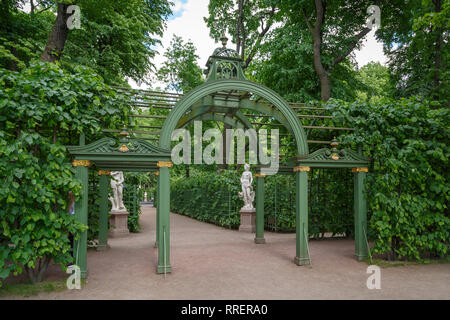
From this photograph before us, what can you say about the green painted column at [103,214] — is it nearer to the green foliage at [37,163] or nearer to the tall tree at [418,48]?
the green foliage at [37,163]

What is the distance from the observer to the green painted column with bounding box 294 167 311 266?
7.25 meters

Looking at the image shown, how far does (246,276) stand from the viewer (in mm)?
6383

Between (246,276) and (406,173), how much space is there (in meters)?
4.42

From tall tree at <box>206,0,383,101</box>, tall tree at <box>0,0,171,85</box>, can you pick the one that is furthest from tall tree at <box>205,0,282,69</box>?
tall tree at <box>0,0,171,85</box>

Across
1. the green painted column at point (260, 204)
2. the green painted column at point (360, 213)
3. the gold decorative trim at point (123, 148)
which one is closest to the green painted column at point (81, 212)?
the gold decorative trim at point (123, 148)

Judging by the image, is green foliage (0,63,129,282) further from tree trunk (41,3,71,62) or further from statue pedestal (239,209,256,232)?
statue pedestal (239,209,256,232)

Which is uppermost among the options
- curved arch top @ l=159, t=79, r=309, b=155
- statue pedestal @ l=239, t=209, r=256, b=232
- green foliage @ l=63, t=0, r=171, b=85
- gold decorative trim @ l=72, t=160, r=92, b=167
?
green foliage @ l=63, t=0, r=171, b=85

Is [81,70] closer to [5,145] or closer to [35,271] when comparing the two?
[5,145]

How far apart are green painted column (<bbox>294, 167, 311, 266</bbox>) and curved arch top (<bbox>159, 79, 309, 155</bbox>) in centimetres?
61

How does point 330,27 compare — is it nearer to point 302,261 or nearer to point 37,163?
point 302,261

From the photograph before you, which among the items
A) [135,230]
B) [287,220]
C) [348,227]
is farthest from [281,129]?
[135,230]

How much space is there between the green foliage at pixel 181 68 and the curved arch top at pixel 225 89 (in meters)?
17.9

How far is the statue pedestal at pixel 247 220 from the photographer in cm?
1356

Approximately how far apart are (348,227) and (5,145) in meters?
9.77
